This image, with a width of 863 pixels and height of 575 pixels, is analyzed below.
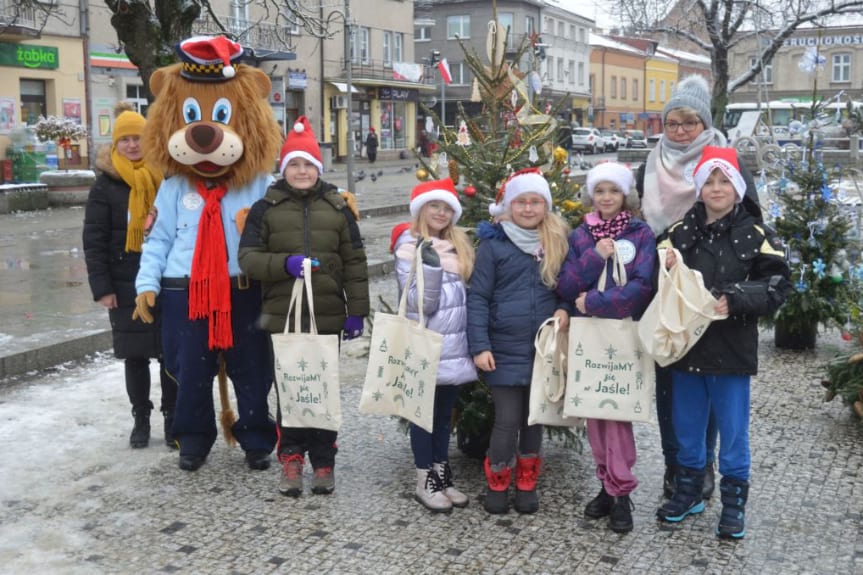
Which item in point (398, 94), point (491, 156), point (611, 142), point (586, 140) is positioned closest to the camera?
point (491, 156)

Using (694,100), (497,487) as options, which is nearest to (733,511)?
(497,487)

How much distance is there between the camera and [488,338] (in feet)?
13.8

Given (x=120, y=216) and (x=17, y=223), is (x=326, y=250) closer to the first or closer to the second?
(x=120, y=216)

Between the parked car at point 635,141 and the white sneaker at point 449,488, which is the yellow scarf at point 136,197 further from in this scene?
the parked car at point 635,141

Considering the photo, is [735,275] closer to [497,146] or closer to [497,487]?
[497,487]

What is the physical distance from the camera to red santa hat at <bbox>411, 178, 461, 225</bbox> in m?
4.34

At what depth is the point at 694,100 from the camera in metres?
4.40

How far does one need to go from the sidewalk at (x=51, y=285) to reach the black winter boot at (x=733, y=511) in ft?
16.4

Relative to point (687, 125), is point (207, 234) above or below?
below

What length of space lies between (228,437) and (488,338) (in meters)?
1.81

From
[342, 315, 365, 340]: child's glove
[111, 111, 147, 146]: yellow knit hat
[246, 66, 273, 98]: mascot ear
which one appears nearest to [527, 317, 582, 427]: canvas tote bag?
[342, 315, 365, 340]: child's glove

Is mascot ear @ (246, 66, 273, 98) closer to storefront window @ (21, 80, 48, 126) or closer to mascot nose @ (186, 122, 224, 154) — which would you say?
mascot nose @ (186, 122, 224, 154)

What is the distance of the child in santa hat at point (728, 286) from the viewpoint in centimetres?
395

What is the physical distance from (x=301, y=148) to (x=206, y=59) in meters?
0.78
